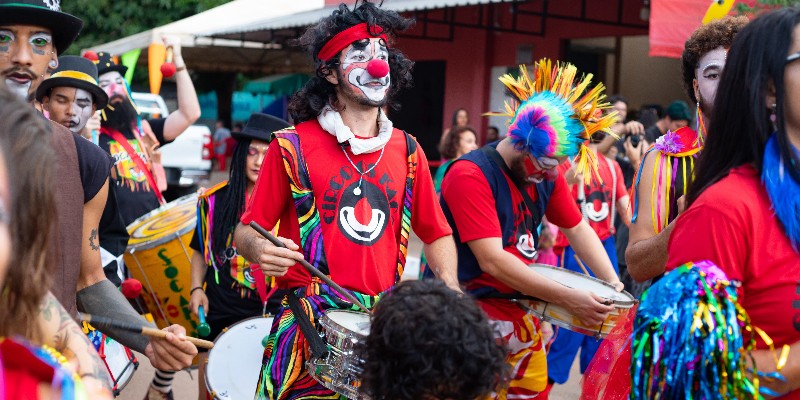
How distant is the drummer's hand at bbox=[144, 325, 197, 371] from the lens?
254 centimetres

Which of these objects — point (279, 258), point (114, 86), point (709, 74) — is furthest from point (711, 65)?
point (114, 86)

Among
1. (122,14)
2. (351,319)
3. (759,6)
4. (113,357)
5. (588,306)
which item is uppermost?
(122,14)

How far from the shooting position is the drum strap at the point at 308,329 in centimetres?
339

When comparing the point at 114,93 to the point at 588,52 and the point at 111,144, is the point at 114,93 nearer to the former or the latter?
the point at 111,144

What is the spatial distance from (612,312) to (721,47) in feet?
4.36

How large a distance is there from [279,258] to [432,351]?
1298 millimetres

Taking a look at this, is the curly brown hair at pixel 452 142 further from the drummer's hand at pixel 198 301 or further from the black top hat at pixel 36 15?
the black top hat at pixel 36 15

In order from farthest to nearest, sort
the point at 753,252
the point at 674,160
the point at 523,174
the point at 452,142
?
the point at 452,142 → the point at 523,174 → the point at 674,160 → the point at 753,252

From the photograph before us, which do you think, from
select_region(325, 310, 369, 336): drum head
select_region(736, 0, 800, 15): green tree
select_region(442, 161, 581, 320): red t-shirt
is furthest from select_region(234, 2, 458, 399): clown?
select_region(736, 0, 800, 15): green tree

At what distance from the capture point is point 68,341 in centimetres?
208

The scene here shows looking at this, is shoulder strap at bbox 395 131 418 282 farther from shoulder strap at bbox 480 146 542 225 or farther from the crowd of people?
shoulder strap at bbox 480 146 542 225

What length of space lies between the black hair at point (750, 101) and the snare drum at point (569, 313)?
2119 mm

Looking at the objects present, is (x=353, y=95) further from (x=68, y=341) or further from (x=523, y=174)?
(x=68, y=341)

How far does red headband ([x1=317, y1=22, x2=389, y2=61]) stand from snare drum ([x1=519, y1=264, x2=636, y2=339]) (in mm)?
1514
